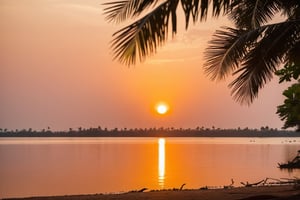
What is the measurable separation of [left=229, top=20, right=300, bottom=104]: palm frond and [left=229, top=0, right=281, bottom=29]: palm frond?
298mm

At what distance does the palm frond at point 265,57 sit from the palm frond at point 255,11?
30cm

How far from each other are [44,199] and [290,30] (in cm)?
1138

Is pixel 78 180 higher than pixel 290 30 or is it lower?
lower

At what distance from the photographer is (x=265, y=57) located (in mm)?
10258

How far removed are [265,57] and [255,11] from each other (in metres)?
0.82

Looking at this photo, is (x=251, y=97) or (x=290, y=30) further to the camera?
(x=251, y=97)

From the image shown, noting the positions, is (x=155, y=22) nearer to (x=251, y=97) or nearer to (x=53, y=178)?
(x=251, y=97)

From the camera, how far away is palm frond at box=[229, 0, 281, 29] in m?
10.3

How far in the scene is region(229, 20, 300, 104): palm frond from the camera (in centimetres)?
1005

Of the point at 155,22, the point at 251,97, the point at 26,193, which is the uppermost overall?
the point at 155,22

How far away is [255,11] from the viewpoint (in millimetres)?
10414

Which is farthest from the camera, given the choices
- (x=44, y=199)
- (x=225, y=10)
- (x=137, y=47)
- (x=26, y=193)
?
(x=26, y=193)

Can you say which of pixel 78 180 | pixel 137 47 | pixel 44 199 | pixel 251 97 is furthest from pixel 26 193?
pixel 137 47

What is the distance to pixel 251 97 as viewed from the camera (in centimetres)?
1070
